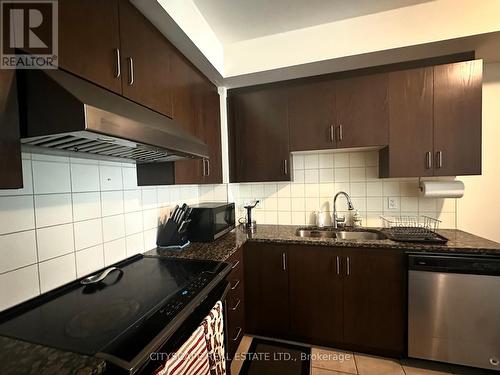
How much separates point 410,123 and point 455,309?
52.8 inches

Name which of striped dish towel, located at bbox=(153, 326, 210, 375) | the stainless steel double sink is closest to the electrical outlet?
the stainless steel double sink

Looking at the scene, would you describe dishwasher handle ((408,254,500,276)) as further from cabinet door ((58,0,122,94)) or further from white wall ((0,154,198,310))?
cabinet door ((58,0,122,94))

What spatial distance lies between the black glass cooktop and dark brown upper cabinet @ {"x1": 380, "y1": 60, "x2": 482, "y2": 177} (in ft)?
5.50

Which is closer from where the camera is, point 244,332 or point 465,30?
point 465,30

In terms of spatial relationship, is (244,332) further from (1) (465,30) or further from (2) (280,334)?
(1) (465,30)

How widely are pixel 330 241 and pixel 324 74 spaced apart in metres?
1.42

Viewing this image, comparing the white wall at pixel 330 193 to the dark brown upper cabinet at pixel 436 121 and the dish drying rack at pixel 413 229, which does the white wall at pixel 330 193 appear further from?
the dark brown upper cabinet at pixel 436 121

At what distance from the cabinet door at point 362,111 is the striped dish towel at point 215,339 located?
1.59 metres

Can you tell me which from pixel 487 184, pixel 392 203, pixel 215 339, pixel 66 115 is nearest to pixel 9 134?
pixel 66 115

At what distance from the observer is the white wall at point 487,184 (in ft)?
6.20

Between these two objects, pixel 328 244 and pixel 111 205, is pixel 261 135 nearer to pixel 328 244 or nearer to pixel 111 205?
pixel 328 244

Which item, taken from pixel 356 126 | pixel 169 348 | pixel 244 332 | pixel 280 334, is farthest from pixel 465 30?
pixel 244 332

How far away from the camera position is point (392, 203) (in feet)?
7.07

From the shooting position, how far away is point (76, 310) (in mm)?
953
